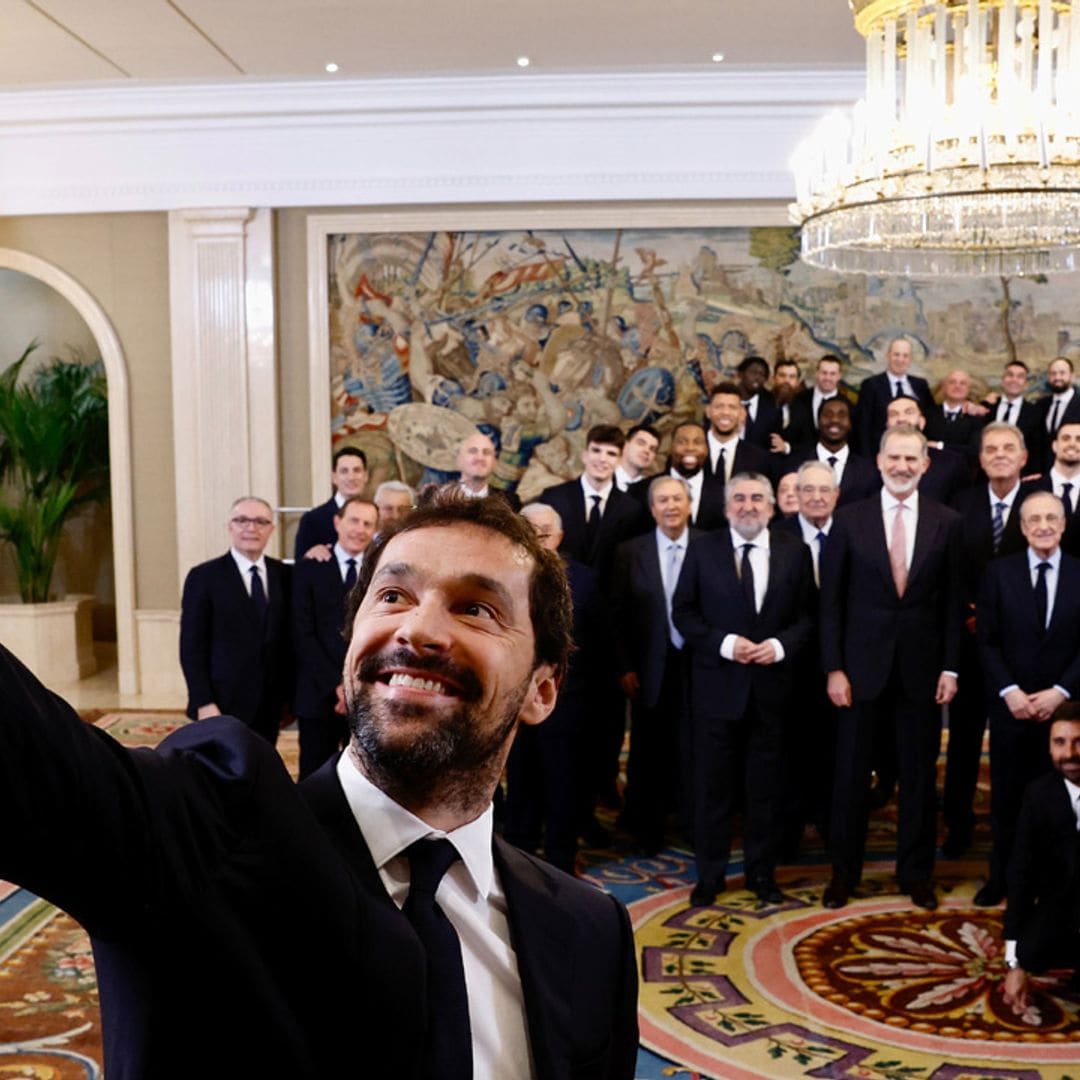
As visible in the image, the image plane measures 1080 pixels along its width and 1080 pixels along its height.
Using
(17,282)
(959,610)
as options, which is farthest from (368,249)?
(959,610)

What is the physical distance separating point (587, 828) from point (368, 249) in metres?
5.57

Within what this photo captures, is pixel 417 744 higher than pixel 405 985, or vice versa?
pixel 417 744

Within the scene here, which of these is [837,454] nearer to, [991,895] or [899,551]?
[899,551]

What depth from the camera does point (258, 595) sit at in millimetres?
6125

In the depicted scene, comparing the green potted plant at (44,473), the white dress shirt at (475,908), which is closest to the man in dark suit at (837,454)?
the green potted plant at (44,473)

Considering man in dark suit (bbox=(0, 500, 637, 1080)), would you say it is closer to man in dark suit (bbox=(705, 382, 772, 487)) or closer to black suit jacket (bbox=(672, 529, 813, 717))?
black suit jacket (bbox=(672, 529, 813, 717))

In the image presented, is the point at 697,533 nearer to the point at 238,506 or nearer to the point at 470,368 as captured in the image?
the point at 238,506

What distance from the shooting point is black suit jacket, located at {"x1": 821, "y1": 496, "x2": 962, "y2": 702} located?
5602mm

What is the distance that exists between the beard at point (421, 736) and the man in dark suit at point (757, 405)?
26.7ft

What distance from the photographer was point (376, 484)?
Answer: 412 inches

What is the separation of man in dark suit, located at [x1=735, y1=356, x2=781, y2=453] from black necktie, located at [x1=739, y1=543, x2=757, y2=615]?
360cm

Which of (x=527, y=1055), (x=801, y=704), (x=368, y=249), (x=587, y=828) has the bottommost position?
(x=587, y=828)

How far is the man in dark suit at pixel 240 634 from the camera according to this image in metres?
5.98

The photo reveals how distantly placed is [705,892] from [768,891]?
273 millimetres
